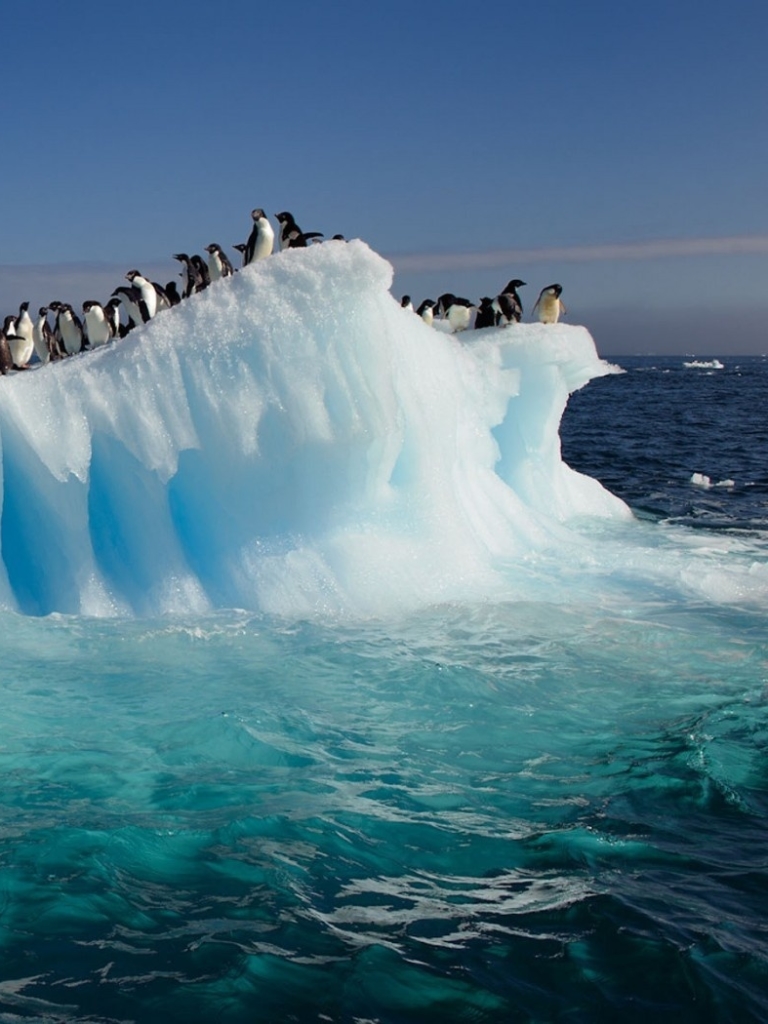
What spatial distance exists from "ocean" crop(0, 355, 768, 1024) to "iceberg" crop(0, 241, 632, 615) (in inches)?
18.9

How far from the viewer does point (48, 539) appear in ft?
29.9

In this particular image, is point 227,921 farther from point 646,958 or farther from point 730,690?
point 730,690

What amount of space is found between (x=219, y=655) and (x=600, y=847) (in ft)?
12.0

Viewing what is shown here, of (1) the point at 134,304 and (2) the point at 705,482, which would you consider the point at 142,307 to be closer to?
(1) the point at 134,304

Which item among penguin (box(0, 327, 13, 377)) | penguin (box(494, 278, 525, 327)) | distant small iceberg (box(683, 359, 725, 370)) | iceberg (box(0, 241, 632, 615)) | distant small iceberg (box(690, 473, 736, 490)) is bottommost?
distant small iceberg (box(690, 473, 736, 490))

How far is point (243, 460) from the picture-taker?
8938mm

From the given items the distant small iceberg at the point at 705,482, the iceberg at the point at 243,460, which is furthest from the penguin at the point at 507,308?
the iceberg at the point at 243,460

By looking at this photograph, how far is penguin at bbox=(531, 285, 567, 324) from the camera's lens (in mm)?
17983

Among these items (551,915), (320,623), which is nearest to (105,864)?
(551,915)

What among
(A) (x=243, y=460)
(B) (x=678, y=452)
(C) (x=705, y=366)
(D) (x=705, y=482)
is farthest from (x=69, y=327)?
(C) (x=705, y=366)

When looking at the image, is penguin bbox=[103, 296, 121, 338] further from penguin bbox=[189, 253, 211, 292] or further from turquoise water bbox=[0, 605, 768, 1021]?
turquoise water bbox=[0, 605, 768, 1021]

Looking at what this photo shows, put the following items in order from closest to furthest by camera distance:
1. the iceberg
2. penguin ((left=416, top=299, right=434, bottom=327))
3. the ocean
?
the ocean → the iceberg → penguin ((left=416, top=299, right=434, bottom=327))

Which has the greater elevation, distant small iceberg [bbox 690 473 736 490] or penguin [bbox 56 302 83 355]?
penguin [bbox 56 302 83 355]

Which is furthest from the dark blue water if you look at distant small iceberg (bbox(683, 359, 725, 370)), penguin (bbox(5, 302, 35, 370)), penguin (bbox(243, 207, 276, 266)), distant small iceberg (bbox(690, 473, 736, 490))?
distant small iceberg (bbox(683, 359, 725, 370))
